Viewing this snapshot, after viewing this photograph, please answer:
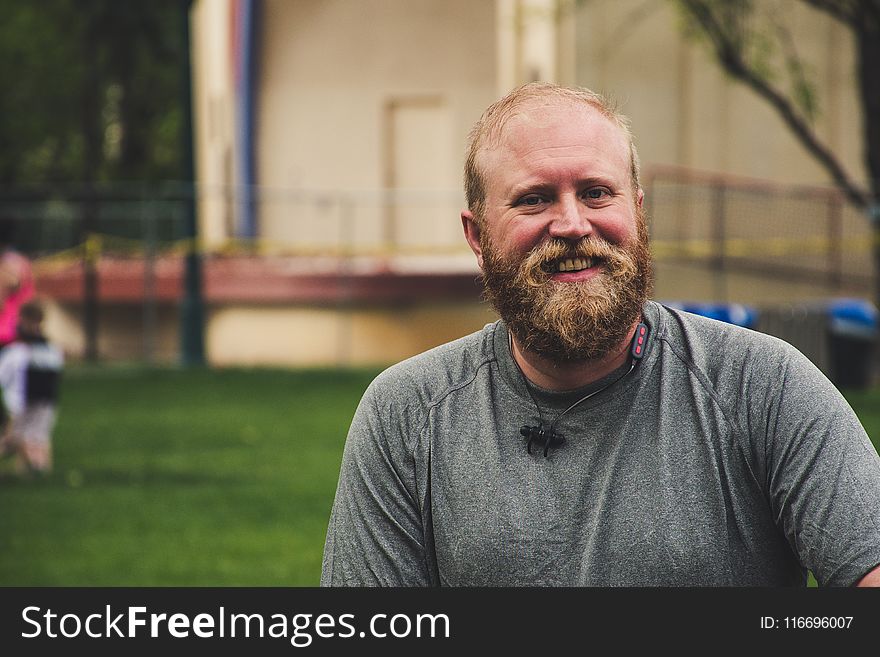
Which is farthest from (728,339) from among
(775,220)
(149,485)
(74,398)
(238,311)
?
(238,311)

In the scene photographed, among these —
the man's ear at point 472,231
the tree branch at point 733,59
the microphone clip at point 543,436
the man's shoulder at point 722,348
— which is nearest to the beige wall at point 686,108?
the tree branch at point 733,59

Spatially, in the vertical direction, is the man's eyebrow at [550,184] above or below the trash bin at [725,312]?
above

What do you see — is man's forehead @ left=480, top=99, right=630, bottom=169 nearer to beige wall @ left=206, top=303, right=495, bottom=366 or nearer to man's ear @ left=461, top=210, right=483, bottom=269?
man's ear @ left=461, top=210, right=483, bottom=269

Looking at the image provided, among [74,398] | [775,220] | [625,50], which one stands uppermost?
[625,50]

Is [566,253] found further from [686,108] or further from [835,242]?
[686,108]

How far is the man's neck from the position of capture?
275cm

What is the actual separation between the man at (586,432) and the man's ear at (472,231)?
0.02 m

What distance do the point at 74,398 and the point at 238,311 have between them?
4944mm

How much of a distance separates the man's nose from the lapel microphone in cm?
21

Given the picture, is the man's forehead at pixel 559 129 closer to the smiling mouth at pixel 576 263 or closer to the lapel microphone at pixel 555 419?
the smiling mouth at pixel 576 263

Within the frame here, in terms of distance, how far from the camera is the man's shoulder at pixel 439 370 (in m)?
2.87

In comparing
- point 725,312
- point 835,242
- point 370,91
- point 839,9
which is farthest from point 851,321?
point 370,91
